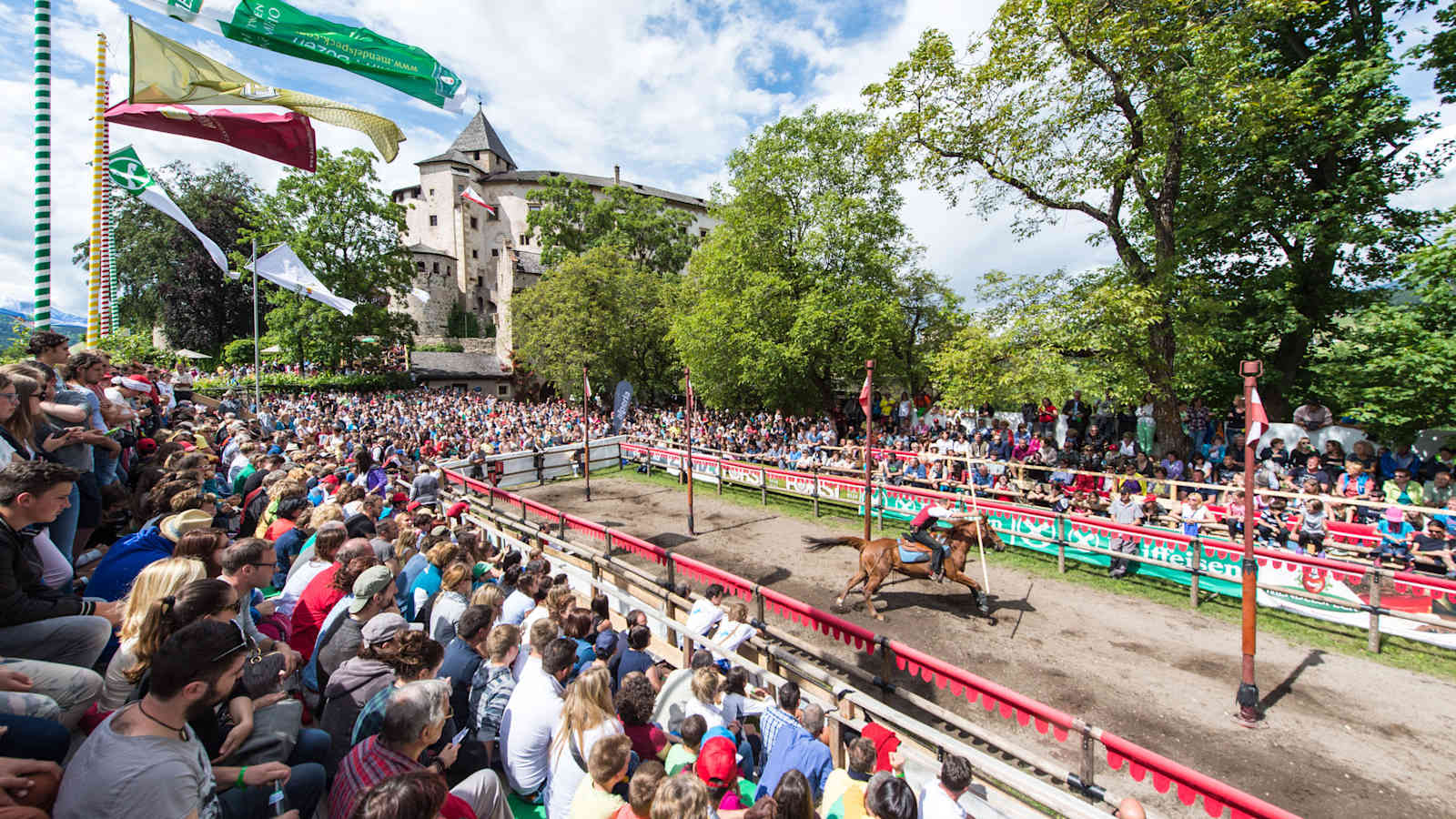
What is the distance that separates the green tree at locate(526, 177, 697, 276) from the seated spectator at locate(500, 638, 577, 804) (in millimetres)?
49569

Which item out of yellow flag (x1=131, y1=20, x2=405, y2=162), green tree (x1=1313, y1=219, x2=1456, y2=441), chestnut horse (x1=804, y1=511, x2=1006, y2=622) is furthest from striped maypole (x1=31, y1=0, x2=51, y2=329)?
green tree (x1=1313, y1=219, x2=1456, y2=441)

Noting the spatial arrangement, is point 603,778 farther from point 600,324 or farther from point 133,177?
point 600,324

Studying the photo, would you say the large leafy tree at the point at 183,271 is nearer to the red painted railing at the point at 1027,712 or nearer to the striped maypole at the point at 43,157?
the striped maypole at the point at 43,157

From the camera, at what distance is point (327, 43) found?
859 cm

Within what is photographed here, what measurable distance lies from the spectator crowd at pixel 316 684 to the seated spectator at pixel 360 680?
0.05 feet

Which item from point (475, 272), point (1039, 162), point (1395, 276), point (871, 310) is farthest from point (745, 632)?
point (475, 272)

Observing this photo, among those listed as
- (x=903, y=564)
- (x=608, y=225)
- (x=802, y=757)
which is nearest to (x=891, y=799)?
(x=802, y=757)

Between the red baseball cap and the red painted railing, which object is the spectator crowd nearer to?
the red baseball cap

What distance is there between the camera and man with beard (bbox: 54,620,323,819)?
2062 mm

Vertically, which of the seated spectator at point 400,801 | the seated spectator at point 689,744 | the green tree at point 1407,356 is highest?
the green tree at point 1407,356

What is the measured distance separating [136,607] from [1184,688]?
418 inches

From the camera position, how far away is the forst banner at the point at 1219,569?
8.52 metres

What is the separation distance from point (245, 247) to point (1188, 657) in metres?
60.3

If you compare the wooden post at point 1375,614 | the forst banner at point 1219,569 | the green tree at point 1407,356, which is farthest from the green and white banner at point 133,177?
the green tree at point 1407,356
